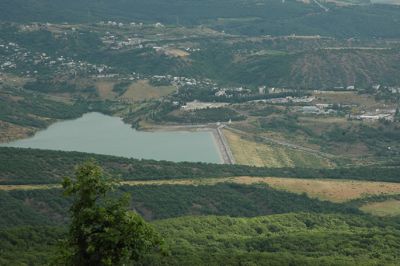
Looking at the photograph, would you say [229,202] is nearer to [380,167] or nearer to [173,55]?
[380,167]

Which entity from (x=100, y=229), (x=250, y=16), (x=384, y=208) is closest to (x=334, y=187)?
(x=384, y=208)

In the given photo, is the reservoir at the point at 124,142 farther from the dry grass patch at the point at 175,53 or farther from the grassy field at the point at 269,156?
the dry grass patch at the point at 175,53

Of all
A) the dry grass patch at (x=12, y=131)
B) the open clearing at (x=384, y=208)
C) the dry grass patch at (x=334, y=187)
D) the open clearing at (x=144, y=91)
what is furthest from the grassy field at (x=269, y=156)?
the open clearing at (x=144, y=91)

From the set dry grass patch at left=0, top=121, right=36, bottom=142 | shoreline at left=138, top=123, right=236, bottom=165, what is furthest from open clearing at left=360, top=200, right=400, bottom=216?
dry grass patch at left=0, top=121, right=36, bottom=142

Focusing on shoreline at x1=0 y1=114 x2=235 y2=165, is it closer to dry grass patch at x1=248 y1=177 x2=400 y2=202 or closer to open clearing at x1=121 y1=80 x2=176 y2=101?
dry grass patch at x1=248 y1=177 x2=400 y2=202

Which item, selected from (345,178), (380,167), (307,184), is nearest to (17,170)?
(307,184)

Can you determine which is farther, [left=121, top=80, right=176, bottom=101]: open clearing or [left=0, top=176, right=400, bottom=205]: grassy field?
[left=121, top=80, right=176, bottom=101]: open clearing

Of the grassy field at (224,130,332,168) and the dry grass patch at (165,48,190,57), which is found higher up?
the dry grass patch at (165,48,190,57)
